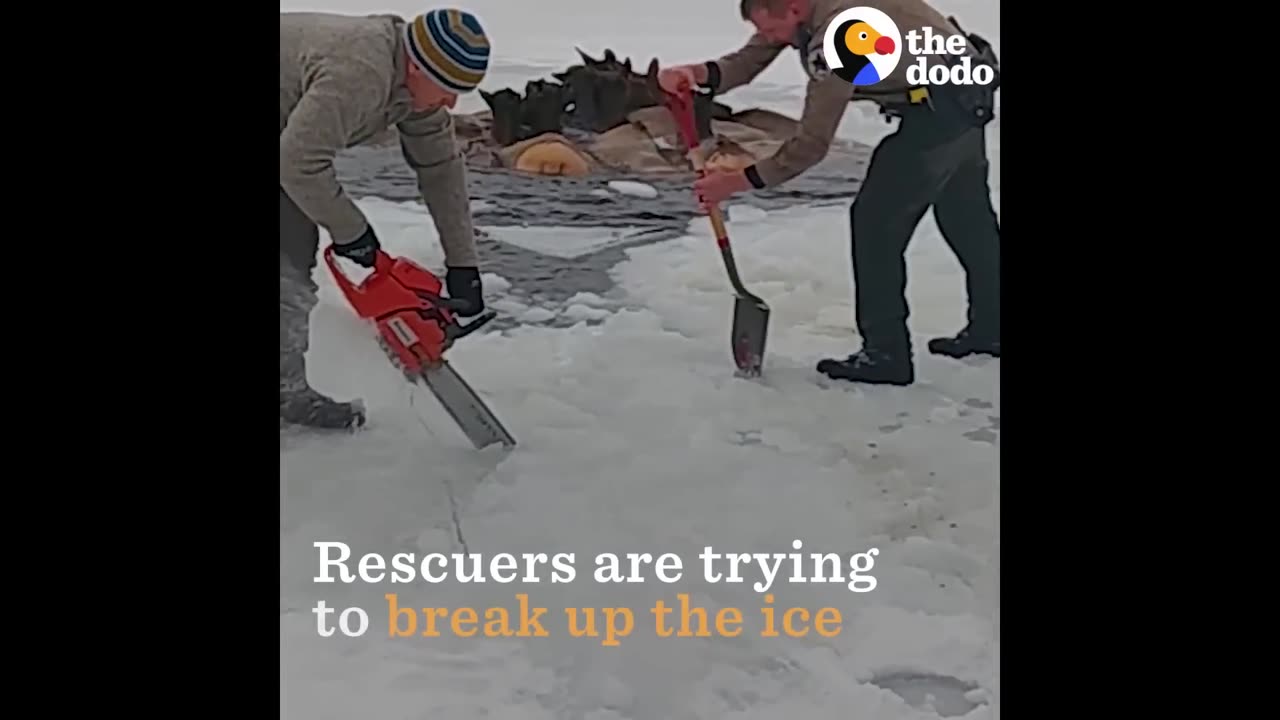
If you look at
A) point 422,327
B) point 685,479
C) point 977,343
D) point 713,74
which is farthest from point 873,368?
point 422,327

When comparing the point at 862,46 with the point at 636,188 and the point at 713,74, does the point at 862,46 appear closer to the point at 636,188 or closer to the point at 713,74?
the point at 713,74

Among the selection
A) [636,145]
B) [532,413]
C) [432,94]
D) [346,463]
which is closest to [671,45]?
[636,145]

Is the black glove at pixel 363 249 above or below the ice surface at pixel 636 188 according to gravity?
below

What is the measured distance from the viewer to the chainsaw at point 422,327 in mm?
1342

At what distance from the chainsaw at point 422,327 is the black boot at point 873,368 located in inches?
11.7

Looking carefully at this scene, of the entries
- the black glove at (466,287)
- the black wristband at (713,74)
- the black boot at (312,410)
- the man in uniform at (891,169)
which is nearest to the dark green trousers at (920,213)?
the man in uniform at (891,169)

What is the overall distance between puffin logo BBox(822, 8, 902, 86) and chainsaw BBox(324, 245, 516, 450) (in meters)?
0.38

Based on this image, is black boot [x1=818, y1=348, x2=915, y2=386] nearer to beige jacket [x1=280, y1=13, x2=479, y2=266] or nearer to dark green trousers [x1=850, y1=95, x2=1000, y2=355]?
dark green trousers [x1=850, y1=95, x2=1000, y2=355]

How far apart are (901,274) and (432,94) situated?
0.45 meters

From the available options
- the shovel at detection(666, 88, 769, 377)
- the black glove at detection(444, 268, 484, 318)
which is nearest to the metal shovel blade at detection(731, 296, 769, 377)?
the shovel at detection(666, 88, 769, 377)

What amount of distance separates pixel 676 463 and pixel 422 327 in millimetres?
257

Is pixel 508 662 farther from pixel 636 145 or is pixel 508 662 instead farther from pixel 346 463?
pixel 636 145

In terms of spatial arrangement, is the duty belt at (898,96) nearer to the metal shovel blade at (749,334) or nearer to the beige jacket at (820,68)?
the beige jacket at (820,68)

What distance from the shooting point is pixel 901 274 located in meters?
1.36
